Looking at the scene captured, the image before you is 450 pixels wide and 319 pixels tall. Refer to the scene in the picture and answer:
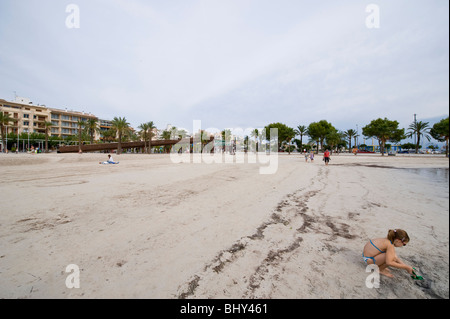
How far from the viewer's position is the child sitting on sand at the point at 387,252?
2.88m

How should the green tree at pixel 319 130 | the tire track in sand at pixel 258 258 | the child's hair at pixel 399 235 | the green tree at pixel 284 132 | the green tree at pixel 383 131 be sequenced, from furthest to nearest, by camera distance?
the green tree at pixel 284 132 < the green tree at pixel 319 130 < the green tree at pixel 383 131 < the child's hair at pixel 399 235 < the tire track in sand at pixel 258 258

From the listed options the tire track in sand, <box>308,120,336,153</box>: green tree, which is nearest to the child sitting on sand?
the tire track in sand

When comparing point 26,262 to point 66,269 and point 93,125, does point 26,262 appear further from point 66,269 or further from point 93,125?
point 93,125

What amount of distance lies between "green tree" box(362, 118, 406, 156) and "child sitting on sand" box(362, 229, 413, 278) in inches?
2436

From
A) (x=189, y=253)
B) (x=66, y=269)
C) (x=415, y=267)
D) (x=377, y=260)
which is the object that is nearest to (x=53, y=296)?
(x=66, y=269)

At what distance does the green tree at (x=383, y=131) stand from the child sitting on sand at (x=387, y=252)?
6188cm

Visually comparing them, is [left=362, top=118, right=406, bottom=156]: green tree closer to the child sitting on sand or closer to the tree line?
the tree line

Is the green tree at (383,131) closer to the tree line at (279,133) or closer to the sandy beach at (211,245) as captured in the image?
the tree line at (279,133)

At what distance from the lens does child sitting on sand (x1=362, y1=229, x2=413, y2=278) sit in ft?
9.46

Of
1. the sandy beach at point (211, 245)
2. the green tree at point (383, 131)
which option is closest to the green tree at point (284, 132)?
the green tree at point (383, 131)

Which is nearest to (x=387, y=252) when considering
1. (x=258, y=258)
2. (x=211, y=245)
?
(x=258, y=258)

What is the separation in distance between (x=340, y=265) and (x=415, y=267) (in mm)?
1389

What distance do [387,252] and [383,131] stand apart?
63004mm
